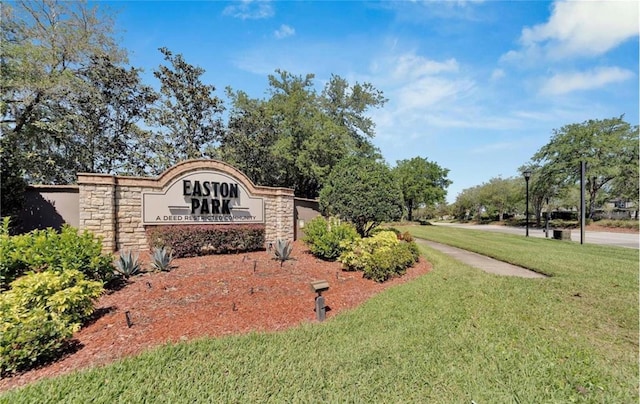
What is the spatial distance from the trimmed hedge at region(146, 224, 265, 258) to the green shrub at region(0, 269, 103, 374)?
13.2 ft

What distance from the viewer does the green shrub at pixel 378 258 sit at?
250 inches

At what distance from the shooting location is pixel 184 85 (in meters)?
17.7

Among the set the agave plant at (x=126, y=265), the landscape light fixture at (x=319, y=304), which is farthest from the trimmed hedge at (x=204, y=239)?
the landscape light fixture at (x=319, y=304)

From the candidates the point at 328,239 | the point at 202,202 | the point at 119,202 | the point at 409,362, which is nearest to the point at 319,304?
the point at 409,362

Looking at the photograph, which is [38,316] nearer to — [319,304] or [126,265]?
[126,265]

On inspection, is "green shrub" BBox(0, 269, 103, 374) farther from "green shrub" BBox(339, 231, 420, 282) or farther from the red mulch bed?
"green shrub" BBox(339, 231, 420, 282)

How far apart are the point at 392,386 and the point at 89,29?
19.3 metres

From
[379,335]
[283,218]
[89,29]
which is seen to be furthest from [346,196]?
[89,29]

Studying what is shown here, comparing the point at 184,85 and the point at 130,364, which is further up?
the point at 184,85

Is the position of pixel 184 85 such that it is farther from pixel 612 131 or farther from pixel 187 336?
pixel 612 131

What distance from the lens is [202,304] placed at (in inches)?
171


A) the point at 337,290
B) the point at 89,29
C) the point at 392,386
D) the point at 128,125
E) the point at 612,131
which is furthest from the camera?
the point at 612,131

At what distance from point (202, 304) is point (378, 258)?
12.6 ft

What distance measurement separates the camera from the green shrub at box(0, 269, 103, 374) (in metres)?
2.67
